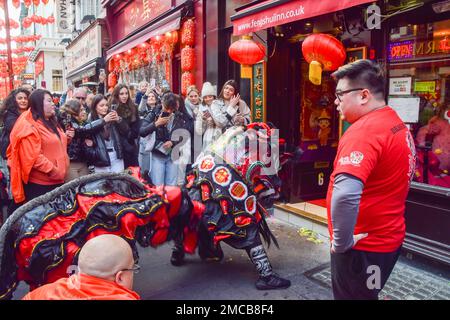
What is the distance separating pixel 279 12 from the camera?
535 centimetres

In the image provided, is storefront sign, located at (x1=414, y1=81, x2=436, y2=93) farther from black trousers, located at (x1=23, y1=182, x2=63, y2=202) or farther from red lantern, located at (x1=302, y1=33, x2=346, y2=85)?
black trousers, located at (x1=23, y1=182, x2=63, y2=202)

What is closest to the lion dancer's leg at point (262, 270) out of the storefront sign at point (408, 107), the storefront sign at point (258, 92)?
the storefront sign at point (408, 107)

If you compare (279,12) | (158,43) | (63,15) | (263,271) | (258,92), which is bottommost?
(263,271)

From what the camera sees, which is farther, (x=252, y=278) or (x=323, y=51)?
(x=323, y=51)

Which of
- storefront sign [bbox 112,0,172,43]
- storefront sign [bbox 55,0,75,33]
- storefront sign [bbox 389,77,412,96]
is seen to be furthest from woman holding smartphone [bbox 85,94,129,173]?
storefront sign [bbox 55,0,75,33]

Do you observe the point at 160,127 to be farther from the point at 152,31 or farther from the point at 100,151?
the point at 152,31

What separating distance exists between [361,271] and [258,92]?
487 centimetres

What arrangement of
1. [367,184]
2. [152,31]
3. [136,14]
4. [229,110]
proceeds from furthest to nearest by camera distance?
[136,14] → [152,31] → [229,110] → [367,184]

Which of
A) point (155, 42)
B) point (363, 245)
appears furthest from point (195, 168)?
point (155, 42)

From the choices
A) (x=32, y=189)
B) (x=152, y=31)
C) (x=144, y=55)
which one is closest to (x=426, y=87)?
(x=32, y=189)

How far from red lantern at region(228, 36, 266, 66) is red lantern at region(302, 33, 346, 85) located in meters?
1.23

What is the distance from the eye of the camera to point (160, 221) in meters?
3.03

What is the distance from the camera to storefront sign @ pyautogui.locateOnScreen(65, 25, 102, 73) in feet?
54.6

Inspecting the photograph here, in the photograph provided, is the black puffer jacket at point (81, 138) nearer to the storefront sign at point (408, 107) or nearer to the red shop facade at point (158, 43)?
the storefront sign at point (408, 107)
